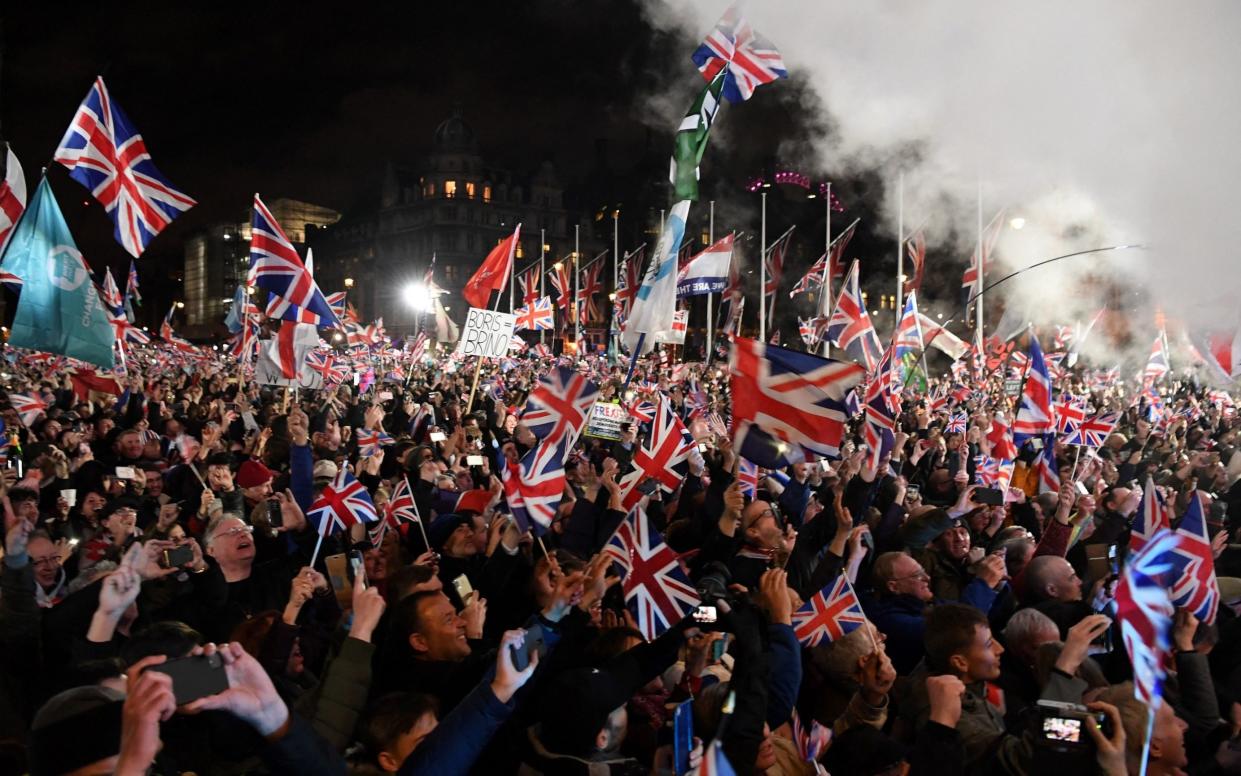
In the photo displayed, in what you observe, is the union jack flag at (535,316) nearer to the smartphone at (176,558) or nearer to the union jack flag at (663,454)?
the union jack flag at (663,454)

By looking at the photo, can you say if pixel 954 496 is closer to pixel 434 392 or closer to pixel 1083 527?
pixel 1083 527

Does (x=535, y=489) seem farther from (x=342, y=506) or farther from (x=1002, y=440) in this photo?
(x=1002, y=440)

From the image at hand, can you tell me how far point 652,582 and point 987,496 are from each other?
3.88 meters

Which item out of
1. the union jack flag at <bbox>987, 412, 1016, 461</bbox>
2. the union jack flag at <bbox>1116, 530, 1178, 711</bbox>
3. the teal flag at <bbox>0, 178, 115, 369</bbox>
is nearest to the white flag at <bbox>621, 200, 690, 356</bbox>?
the union jack flag at <bbox>987, 412, 1016, 461</bbox>

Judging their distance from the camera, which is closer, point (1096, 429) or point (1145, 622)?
point (1145, 622)

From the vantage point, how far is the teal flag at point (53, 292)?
9672 millimetres

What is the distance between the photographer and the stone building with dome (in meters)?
109

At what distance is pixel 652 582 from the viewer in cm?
546

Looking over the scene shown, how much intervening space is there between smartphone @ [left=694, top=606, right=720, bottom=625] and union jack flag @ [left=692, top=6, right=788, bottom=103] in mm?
9477

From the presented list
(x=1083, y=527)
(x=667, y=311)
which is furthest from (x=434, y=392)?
(x=1083, y=527)

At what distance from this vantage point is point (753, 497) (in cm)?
887

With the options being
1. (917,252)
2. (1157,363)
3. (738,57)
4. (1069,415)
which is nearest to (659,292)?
(738,57)

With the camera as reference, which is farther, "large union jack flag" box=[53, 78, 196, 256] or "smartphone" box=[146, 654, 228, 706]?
"large union jack flag" box=[53, 78, 196, 256]

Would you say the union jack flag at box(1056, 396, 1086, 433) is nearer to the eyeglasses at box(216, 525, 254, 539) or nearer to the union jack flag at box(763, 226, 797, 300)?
the eyeglasses at box(216, 525, 254, 539)
